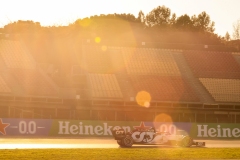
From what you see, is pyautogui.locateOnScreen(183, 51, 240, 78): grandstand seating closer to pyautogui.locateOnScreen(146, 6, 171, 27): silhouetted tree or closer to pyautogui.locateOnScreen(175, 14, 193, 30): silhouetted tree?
pyautogui.locateOnScreen(175, 14, 193, 30): silhouetted tree

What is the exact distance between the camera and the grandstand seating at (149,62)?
194 feet

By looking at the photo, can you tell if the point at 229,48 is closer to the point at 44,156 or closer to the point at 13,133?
the point at 13,133

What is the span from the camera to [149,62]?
60.3 m

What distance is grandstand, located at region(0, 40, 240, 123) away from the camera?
50.9 m

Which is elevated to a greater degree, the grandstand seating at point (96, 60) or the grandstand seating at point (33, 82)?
the grandstand seating at point (96, 60)

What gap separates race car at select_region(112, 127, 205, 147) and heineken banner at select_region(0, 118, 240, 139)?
11.2 meters

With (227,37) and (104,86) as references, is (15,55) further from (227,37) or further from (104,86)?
(227,37)

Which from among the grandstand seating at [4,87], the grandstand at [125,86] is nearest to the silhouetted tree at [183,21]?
the grandstand at [125,86]

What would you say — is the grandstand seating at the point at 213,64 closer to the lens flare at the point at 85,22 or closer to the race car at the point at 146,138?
the race car at the point at 146,138

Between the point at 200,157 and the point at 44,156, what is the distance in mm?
7937

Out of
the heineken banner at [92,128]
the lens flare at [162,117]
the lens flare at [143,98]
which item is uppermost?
the lens flare at [143,98]

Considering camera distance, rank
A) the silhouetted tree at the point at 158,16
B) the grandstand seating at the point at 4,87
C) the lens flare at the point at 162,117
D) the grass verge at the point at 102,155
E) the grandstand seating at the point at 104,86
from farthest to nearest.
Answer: the silhouetted tree at the point at 158,16, the grandstand seating at the point at 104,86, the lens flare at the point at 162,117, the grandstand seating at the point at 4,87, the grass verge at the point at 102,155

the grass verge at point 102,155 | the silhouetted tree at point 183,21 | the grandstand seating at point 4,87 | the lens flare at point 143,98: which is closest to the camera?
the grass verge at point 102,155

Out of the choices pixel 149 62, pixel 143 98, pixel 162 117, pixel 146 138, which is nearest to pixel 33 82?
pixel 143 98
